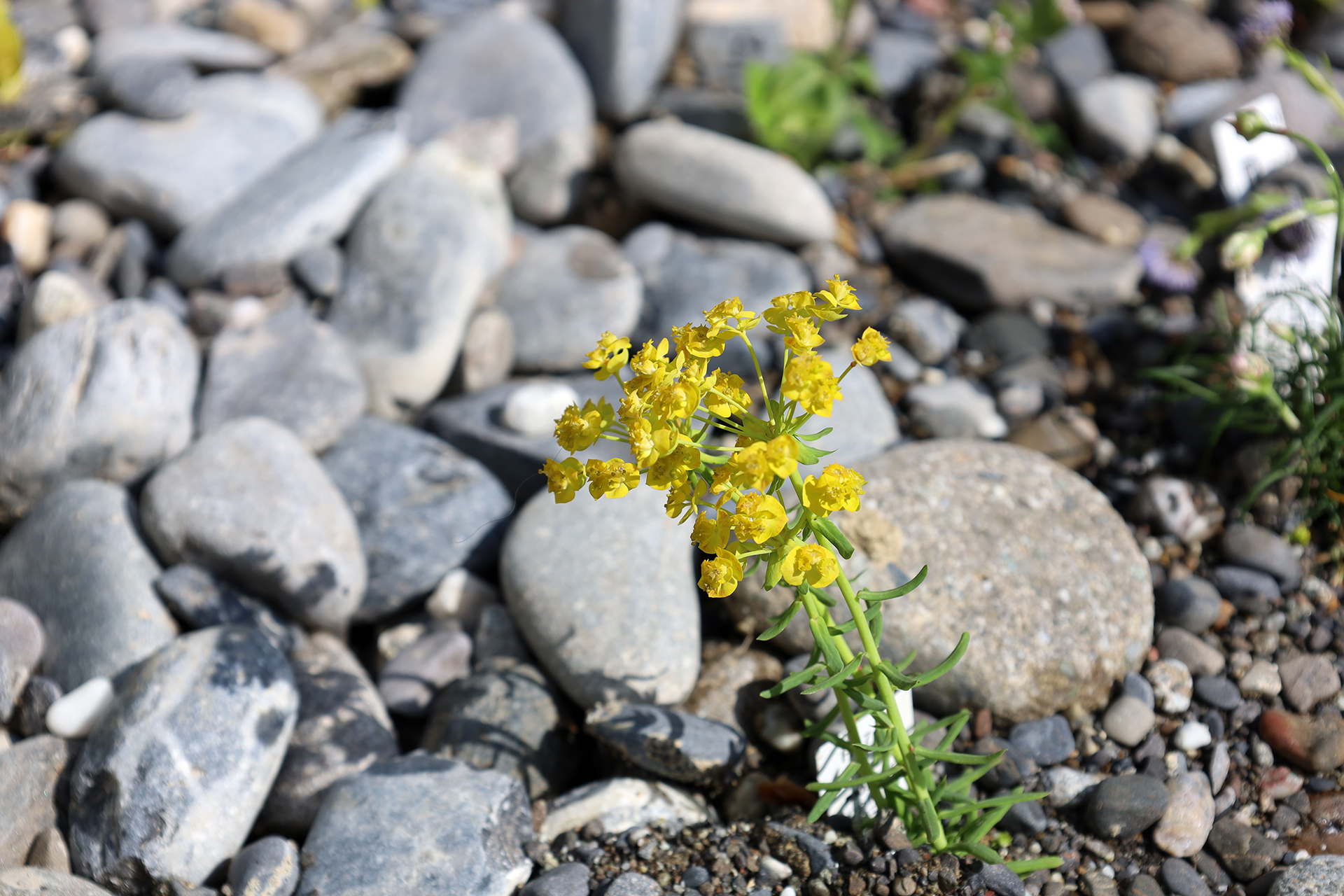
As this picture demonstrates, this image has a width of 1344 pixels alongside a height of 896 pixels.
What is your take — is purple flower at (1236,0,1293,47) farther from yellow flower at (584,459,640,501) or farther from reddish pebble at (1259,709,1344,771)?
yellow flower at (584,459,640,501)

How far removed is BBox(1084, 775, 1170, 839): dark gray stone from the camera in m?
2.36

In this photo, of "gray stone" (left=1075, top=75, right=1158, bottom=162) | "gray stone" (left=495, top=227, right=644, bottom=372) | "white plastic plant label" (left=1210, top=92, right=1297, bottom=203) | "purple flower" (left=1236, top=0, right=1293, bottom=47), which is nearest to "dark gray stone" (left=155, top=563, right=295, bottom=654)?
"gray stone" (left=495, top=227, right=644, bottom=372)

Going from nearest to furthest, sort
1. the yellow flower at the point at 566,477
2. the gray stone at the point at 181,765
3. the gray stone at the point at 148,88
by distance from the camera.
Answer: the yellow flower at the point at 566,477, the gray stone at the point at 181,765, the gray stone at the point at 148,88

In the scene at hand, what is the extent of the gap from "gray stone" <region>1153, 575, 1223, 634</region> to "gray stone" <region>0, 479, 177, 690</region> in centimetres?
314

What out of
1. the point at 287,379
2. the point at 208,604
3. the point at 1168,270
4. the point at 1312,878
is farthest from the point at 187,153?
the point at 1312,878

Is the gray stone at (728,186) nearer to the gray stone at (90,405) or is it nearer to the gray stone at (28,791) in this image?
the gray stone at (90,405)

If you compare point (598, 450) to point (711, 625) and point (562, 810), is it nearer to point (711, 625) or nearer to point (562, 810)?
point (711, 625)

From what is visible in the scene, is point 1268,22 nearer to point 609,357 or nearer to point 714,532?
point 609,357

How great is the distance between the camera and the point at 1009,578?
9.09ft

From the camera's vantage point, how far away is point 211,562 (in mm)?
2973

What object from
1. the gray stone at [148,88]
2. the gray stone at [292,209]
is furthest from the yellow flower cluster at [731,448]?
the gray stone at [148,88]

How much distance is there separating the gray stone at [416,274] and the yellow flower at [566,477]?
205 cm

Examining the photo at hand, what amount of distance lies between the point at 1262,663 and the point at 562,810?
212cm

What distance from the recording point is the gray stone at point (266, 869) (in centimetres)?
224
